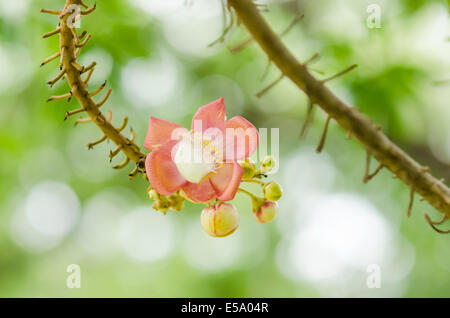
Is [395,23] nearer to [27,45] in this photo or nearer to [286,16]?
[286,16]

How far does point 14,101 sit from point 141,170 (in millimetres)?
1036

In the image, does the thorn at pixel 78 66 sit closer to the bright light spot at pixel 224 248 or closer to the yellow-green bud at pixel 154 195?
the yellow-green bud at pixel 154 195

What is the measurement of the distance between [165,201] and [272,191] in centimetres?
8

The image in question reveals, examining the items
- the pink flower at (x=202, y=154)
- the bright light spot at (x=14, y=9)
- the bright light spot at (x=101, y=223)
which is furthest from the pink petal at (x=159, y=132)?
the bright light spot at (x=101, y=223)

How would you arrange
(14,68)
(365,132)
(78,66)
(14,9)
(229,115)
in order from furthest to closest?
1. (229,115)
2. (14,68)
3. (14,9)
4. (365,132)
5. (78,66)

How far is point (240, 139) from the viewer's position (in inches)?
13.2

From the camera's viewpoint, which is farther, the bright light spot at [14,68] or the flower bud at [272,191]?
the bright light spot at [14,68]

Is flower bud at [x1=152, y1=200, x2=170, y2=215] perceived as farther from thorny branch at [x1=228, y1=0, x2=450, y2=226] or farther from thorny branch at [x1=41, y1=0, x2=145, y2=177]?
thorny branch at [x1=228, y1=0, x2=450, y2=226]

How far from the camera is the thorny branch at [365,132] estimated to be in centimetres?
44

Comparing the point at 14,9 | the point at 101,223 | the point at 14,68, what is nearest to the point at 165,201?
the point at 14,9

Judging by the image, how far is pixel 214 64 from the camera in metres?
1.72

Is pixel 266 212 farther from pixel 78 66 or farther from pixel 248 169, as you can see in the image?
pixel 78 66
